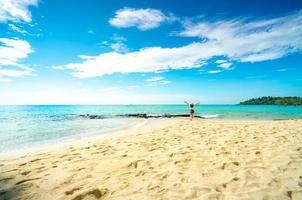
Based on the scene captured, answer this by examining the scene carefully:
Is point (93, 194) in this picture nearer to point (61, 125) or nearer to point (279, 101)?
point (61, 125)

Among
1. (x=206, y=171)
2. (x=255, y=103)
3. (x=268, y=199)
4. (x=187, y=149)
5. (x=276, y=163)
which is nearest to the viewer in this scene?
(x=268, y=199)

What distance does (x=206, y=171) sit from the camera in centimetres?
524

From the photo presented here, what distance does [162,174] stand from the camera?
5.13 meters

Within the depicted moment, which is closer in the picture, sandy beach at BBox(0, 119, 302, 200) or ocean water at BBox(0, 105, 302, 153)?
sandy beach at BBox(0, 119, 302, 200)

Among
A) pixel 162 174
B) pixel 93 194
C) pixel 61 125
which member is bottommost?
pixel 61 125

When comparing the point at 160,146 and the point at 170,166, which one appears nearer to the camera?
the point at 170,166

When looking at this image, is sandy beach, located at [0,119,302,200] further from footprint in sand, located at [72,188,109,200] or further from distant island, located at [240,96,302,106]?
distant island, located at [240,96,302,106]

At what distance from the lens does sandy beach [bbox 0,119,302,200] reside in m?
4.20

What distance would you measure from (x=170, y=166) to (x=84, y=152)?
3.32m

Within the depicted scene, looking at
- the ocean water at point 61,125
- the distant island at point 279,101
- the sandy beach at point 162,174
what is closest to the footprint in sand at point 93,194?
the sandy beach at point 162,174

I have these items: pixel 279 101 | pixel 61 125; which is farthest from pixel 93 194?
pixel 279 101

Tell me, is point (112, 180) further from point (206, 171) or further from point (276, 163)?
point (276, 163)

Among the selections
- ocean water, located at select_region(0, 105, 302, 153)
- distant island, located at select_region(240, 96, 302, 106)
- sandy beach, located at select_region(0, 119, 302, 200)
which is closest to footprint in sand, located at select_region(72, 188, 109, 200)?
sandy beach, located at select_region(0, 119, 302, 200)

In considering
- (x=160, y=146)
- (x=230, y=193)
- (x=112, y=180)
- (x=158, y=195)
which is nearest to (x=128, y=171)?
(x=112, y=180)
